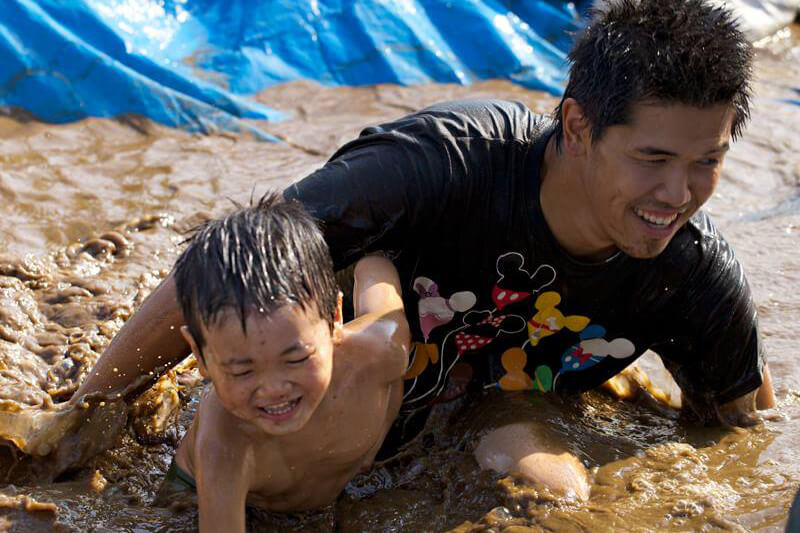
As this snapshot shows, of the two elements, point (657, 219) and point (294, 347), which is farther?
point (657, 219)

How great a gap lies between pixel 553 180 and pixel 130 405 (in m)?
1.31

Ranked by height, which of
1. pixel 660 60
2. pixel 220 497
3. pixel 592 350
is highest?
pixel 660 60

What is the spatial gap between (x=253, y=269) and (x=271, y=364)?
0.20 metres

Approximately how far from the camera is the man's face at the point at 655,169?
2377mm

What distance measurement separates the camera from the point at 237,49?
557 cm

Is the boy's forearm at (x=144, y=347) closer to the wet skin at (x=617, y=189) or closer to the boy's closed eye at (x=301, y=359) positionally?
the boy's closed eye at (x=301, y=359)

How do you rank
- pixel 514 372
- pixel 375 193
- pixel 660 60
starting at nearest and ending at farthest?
1. pixel 660 60
2. pixel 375 193
3. pixel 514 372

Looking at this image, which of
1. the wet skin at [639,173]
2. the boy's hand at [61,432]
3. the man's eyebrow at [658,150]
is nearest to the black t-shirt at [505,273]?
the wet skin at [639,173]

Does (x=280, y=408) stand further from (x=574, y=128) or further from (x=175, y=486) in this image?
(x=574, y=128)

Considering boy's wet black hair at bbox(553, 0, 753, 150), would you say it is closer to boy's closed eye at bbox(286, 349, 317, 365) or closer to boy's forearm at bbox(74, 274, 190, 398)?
boy's closed eye at bbox(286, 349, 317, 365)

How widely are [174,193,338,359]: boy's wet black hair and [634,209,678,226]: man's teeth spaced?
30.1 inches

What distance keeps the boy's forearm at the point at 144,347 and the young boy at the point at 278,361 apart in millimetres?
286

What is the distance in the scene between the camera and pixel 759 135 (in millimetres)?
5391

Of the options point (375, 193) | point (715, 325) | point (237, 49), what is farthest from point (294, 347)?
point (237, 49)
